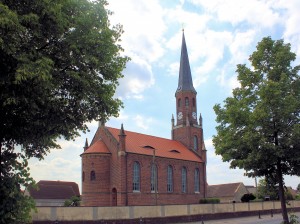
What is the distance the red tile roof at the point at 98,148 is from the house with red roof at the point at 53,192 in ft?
65.1

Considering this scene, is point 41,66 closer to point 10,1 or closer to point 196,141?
point 10,1

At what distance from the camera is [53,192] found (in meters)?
73.4

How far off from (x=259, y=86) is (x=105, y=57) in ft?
27.1

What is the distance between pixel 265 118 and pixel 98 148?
133 ft

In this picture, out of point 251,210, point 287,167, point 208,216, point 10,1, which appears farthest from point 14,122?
point 251,210

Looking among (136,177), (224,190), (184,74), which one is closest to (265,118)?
(136,177)

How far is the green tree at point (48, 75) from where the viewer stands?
909cm

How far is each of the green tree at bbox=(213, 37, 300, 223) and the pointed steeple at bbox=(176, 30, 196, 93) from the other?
53.0 m

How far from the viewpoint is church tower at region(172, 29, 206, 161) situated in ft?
227

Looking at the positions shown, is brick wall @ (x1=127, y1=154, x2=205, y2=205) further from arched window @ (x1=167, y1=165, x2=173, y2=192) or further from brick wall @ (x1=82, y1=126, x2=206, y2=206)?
arched window @ (x1=167, y1=165, x2=173, y2=192)

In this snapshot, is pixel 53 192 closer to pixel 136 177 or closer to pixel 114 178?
pixel 114 178

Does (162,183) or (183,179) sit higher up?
(183,179)

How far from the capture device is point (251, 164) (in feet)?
53.1

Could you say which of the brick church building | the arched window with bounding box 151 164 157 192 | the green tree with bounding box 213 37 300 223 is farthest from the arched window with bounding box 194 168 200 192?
the green tree with bounding box 213 37 300 223
